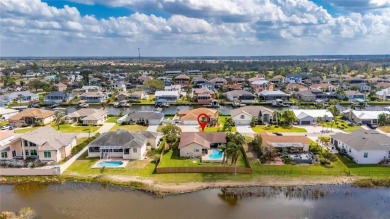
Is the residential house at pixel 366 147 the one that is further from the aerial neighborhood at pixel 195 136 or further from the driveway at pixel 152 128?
the driveway at pixel 152 128

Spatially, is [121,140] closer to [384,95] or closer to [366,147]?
[366,147]

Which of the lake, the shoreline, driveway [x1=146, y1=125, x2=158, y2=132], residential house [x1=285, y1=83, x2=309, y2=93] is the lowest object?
the lake

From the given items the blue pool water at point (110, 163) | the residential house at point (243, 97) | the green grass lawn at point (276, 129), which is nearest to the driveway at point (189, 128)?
the green grass lawn at point (276, 129)

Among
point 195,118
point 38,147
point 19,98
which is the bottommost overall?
point 38,147

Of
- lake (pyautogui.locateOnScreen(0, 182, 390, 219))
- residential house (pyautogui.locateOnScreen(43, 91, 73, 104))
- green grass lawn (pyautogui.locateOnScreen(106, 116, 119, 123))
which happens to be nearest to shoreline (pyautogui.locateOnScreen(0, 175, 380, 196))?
lake (pyautogui.locateOnScreen(0, 182, 390, 219))

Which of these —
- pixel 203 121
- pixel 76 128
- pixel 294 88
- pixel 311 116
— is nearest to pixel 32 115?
pixel 76 128

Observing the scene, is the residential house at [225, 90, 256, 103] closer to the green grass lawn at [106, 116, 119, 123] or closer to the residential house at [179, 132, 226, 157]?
the green grass lawn at [106, 116, 119, 123]

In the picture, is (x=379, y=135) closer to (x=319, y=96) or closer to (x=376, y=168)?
(x=376, y=168)
